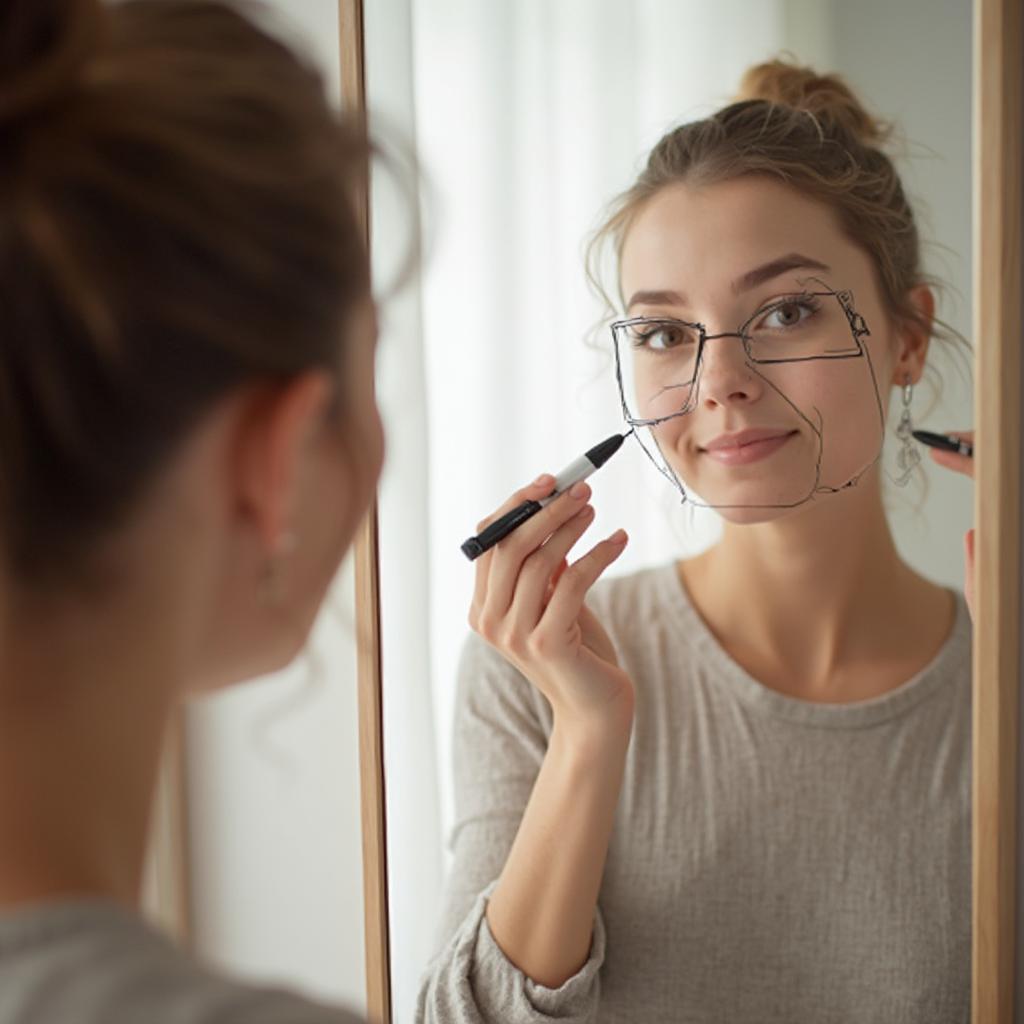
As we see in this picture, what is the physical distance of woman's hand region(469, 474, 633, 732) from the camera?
0.86 metres

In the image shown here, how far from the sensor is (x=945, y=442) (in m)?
0.81

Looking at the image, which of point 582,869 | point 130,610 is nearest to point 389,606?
point 582,869

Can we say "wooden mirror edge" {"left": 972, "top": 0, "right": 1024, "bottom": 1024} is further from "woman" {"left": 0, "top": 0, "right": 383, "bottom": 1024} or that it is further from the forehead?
"woman" {"left": 0, "top": 0, "right": 383, "bottom": 1024}

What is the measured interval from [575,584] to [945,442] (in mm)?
253

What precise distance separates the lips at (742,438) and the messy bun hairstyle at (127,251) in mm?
395

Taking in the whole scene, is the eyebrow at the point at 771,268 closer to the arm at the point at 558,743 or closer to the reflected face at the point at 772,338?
the reflected face at the point at 772,338

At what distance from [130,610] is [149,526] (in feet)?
0.11

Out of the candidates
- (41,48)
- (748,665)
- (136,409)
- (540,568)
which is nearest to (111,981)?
(136,409)

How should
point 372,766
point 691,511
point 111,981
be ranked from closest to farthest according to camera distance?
point 111,981 → point 691,511 → point 372,766

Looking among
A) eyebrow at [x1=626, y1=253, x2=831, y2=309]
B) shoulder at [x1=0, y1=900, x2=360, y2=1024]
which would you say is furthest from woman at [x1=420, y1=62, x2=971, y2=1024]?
shoulder at [x1=0, y1=900, x2=360, y2=1024]

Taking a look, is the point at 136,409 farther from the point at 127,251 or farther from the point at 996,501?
the point at 996,501

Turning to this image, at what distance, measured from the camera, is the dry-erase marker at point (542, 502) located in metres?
0.86

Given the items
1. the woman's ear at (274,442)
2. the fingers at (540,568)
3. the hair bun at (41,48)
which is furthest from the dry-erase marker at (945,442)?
the hair bun at (41,48)

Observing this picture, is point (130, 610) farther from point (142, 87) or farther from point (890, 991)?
point (890, 991)
